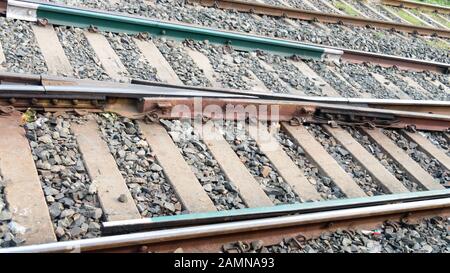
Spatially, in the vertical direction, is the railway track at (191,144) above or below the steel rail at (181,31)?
below

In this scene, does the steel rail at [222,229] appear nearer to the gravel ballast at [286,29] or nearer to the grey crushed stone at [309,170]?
the grey crushed stone at [309,170]

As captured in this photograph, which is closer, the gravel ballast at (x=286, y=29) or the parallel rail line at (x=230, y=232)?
the parallel rail line at (x=230, y=232)

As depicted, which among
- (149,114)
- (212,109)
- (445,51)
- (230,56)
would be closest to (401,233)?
(212,109)

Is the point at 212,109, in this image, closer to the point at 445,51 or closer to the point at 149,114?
the point at 149,114

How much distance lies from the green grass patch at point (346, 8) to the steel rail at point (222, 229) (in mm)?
5958

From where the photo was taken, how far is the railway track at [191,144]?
396 cm

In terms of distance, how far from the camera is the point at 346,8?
10406mm

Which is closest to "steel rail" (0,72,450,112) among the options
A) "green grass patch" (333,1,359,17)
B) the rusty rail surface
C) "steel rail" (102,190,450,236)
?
the rusty rail surface

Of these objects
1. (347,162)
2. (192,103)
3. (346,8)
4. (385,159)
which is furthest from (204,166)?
(346,8)

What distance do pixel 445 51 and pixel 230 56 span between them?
14.6ft

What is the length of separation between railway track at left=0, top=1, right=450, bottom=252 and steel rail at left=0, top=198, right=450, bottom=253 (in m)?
0.01

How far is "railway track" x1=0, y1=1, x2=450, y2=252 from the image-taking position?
396 cm

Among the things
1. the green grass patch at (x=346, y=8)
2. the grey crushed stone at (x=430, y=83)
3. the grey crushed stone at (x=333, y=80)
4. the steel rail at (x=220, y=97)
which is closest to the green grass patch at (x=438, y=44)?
the green grass patch at (x=346, y=8)
